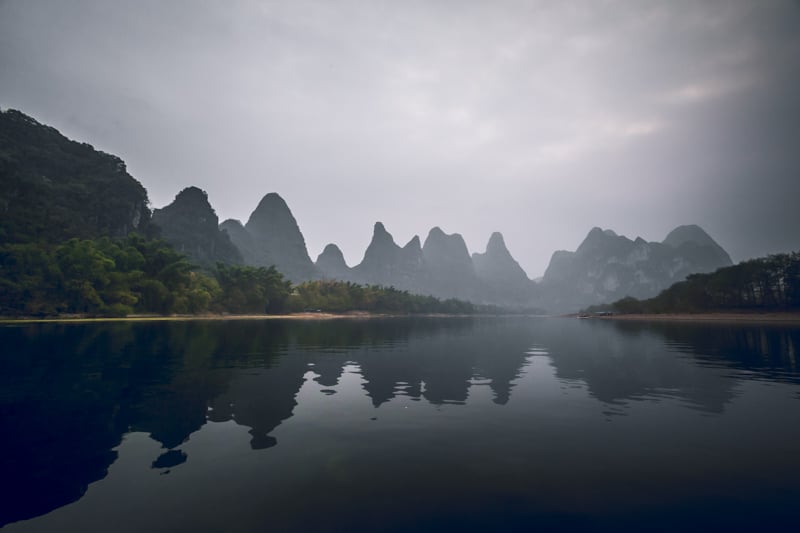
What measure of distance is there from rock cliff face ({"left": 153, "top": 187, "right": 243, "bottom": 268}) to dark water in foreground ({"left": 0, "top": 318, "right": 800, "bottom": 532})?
185m

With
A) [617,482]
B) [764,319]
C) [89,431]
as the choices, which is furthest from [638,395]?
[764,319]

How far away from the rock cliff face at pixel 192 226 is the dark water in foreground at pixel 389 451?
185 m

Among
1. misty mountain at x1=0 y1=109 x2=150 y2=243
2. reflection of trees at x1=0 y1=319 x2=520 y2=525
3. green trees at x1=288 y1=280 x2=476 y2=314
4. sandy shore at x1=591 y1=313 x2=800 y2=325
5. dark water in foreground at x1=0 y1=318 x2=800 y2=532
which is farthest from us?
green trees at x1=288 y1=280 x2=476 y2=314

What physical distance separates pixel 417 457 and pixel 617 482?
4.07 m

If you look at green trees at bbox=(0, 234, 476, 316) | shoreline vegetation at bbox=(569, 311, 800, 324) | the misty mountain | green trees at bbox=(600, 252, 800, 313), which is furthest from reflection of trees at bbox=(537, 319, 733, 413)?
the misty mountain

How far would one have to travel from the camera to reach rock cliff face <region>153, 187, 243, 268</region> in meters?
182

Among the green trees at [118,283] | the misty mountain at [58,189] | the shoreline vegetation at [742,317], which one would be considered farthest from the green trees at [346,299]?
the shoreline vegetation at [742,317]

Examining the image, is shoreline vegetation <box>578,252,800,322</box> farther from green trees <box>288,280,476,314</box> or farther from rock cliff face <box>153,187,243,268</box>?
rock cliff face <box>153,187,243,268</box>

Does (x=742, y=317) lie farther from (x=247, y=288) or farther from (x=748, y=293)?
(x=247, y=288)

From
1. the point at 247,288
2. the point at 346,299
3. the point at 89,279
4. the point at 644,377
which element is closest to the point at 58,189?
the point at 247,288

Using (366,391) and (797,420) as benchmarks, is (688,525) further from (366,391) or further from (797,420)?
(366,391)

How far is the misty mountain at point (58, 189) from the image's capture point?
71.7m

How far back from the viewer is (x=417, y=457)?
8289mm

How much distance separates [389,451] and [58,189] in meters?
130
